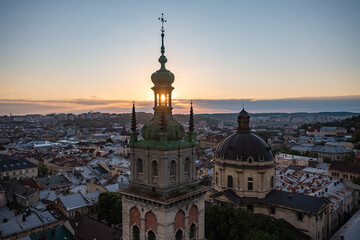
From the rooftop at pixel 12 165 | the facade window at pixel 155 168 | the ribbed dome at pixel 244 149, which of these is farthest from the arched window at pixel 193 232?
the rooftop at pixel 12 165

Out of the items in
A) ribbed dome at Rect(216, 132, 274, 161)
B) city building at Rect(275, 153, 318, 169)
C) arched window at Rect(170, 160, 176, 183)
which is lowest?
city building at Rect(275, 153, 318, 169)

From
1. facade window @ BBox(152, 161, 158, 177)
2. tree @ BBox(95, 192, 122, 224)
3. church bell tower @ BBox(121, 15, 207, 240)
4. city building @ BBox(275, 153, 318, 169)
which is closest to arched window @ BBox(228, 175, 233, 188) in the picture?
tree @ BBox(95, 192, 122, 224)

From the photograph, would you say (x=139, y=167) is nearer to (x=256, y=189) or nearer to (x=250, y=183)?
(x=250, y=183)

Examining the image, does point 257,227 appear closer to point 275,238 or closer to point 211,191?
point 275,238

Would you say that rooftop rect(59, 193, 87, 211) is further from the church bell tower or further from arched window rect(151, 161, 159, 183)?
arched window rect(151, 161, 159, 183)

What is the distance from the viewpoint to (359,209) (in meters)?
65.6

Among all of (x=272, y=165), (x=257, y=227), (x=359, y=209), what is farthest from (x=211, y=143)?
(x=257, y=227)

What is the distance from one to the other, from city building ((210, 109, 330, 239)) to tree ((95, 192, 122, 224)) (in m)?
17.7

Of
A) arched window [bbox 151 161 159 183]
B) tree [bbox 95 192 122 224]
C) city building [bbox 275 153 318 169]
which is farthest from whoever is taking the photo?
city building [bbox 275 153 318 169]

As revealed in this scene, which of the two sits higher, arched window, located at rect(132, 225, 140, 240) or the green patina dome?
the green patina dome

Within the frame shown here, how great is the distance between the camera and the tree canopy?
1580 inches

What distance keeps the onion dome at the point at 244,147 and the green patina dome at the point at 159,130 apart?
103 ft

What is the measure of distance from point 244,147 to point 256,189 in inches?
296

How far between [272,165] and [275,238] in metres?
17.3
